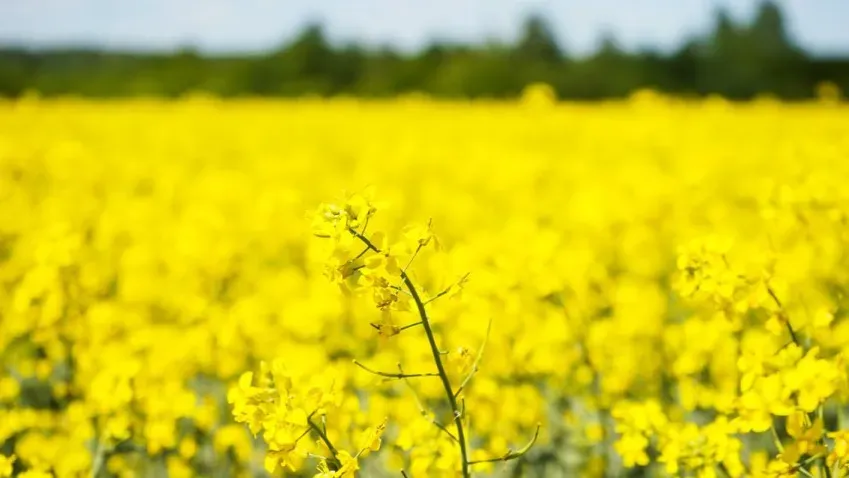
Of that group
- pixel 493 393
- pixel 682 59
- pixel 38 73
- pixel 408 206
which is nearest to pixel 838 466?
pixel 493 393

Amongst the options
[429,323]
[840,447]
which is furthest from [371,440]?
[840,447]

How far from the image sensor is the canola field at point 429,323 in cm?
144

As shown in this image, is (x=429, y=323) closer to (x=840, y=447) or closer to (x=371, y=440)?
(x=371, y=440)

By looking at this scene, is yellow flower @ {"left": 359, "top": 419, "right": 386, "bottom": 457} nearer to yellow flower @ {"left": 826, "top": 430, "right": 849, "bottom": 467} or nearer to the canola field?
the canola field

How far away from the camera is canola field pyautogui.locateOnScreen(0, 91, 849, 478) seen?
1.44 m

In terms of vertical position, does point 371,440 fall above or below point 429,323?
below

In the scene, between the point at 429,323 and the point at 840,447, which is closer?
the point at 840,447

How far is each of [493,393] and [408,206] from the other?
3.47 metres

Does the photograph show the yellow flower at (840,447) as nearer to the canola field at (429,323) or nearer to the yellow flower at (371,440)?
the canola field at (429,323)

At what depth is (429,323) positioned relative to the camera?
1499 millimetres

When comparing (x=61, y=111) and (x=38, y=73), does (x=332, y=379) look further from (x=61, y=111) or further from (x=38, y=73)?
(x=38, y=73)

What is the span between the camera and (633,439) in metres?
1.70

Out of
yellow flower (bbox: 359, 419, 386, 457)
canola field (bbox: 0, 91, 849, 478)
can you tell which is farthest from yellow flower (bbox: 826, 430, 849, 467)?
yellow flower (bbox: 359, 419, 386, 457)

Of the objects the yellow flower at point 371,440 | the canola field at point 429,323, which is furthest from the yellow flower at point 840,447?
the yellow flower at point 371,440
